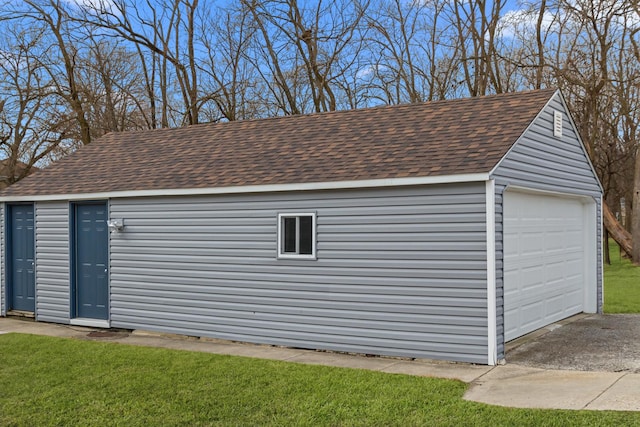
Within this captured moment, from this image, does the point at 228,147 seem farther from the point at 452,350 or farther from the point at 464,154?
the point at 452,350

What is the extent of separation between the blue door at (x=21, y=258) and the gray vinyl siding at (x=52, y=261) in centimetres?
27

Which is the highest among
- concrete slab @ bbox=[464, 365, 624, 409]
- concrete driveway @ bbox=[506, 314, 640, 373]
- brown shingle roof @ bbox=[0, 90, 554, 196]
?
brown shingle roof @ bbox=[0, 90, 554, 196]

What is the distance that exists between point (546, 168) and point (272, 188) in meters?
4.00

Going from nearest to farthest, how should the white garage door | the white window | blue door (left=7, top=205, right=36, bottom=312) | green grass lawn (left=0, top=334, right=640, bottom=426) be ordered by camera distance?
green grass lawn (left=0, top=334, right=640, bottom=426) → the white garage door → the white window → blue door (left=7, top=205, right=36, bottom=312)

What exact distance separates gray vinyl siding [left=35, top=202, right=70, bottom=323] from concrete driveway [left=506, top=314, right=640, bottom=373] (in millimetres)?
7492

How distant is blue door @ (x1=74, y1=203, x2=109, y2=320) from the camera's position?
11.1m

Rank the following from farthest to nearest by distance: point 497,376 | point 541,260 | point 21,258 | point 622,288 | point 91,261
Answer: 1. point 622,288
2. point 21,258
3. point 91,261
4. point 541,260
5. point 497,376

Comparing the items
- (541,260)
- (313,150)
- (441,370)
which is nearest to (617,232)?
(541,260)

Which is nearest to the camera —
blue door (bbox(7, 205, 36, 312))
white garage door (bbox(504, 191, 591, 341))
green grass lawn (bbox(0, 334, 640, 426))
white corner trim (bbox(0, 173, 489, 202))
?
green grass lawn (bbox(0, 334, 640, 426))

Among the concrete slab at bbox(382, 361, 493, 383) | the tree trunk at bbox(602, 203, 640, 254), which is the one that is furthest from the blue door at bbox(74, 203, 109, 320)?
the tree trunk at bbox(602, 203, 640, 254)

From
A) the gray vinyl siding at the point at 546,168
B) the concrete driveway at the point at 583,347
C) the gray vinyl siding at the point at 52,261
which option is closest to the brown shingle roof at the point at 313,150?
the gray vinyl siding at the point at 546,168

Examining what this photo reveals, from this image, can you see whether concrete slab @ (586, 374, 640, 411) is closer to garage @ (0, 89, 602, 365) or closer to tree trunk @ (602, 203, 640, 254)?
garage @ (0, 89, 602, 365)

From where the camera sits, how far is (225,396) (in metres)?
6.46

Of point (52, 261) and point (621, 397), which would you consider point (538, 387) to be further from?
point (52, 261)
